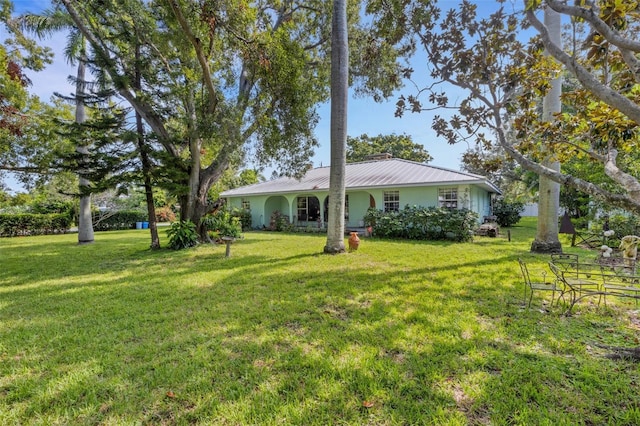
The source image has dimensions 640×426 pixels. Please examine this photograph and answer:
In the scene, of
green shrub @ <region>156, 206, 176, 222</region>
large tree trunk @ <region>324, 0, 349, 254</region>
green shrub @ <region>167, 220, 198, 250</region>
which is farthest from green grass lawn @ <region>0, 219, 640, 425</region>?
green shrub @ <region>156, 206, 176, 222</region>

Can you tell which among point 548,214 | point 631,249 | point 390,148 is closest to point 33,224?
point 548,214

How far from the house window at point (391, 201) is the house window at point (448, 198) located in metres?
2.19

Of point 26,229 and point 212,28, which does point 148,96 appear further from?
point 26,229

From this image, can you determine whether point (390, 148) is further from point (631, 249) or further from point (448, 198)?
point (631, 249)

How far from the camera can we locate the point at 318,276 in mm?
6895

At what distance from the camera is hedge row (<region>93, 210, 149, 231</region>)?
2383cm

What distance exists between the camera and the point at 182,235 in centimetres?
1138

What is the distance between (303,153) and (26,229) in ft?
71.7

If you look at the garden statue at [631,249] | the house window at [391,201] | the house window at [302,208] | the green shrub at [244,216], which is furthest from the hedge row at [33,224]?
the garden statue at [631,249]

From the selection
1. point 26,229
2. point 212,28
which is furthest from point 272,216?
point 26,229

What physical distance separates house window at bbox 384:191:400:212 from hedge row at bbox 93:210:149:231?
72.5 feet

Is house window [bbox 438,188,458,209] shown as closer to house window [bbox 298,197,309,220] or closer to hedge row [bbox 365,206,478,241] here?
hedge row [bbox 365,206,478,241]

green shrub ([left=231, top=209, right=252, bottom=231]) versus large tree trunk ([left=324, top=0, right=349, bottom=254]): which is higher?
large tree trunk ([left=324, top=0, right=349, bottom=254])

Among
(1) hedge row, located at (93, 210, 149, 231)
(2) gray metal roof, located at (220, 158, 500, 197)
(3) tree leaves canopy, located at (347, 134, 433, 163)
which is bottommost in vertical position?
(1) hedge row, located at (93, 210, 149, 231)
